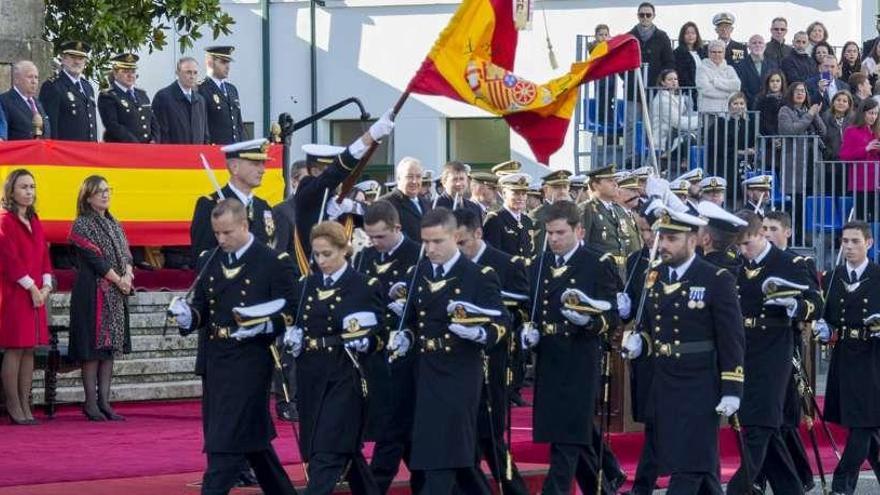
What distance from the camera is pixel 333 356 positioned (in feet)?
38.1

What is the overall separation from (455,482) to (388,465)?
544 millimetres

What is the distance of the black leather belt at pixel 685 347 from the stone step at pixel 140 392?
6570 millimetres

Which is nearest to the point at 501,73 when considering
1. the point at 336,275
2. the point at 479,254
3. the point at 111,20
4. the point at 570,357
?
the point at 479,254

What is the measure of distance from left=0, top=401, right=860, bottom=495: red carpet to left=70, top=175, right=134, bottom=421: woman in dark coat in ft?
1.09

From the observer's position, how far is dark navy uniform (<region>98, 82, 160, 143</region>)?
17.9m

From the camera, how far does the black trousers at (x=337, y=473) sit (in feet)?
37.6

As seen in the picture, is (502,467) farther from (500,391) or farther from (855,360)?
(855,360)

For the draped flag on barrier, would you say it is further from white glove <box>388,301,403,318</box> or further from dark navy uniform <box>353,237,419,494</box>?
white glove <box>388,301,403,318</box>

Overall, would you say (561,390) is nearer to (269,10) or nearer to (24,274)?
(24,274)

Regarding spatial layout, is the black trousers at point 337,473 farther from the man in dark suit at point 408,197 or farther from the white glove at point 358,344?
the man in dark suit at point 408,197

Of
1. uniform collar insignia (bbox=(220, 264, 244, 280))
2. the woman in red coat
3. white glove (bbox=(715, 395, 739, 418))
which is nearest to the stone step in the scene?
the woman in red coat

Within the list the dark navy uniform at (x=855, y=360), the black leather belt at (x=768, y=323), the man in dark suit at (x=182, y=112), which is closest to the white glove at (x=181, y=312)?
the black leather belt at (x=768, y=323)

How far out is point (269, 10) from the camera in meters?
29.5

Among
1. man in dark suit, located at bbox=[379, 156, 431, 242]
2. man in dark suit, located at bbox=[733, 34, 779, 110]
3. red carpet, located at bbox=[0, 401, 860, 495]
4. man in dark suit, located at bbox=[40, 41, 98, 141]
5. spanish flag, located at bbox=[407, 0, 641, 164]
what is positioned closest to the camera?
red carpet, located at bbox=[0, 401, 860, 495]
